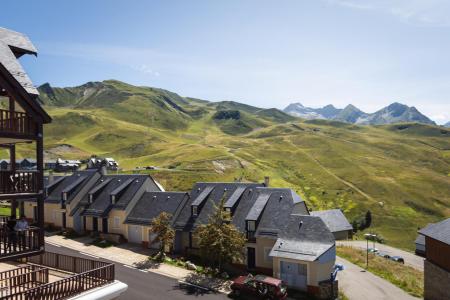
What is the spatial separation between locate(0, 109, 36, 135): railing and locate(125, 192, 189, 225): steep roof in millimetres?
34147

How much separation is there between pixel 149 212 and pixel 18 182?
35534 mm

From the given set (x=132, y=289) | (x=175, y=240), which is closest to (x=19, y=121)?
(x=132, y=289)

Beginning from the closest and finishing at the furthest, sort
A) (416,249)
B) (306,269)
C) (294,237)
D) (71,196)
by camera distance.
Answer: (306,269) → (294,237) → (71,196) → (416,249)

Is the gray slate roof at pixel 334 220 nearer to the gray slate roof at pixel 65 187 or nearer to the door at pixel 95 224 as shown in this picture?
the door at pixel 95 224

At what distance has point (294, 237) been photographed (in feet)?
139

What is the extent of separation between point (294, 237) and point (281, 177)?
114 m

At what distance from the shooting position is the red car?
35.7 m

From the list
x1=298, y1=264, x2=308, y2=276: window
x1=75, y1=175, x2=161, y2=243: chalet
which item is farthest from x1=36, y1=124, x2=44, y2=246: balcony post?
x1=75, y1=175, x2=161, y2=243: chalet

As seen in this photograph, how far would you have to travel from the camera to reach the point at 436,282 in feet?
141

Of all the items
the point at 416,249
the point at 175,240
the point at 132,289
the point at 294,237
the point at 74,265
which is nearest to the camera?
the point at 74,265

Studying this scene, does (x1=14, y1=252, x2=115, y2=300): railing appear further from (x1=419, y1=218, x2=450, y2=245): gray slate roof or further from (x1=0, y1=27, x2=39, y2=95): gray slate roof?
(x1=419, y1=218, x2=450, y2=245): gray slate roof

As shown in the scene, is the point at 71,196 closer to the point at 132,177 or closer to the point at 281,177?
the point at 132,177

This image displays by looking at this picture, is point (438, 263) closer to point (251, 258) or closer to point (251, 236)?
point (251, 258)

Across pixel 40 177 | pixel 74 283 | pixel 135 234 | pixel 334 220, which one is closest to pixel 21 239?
pixel 40 177
